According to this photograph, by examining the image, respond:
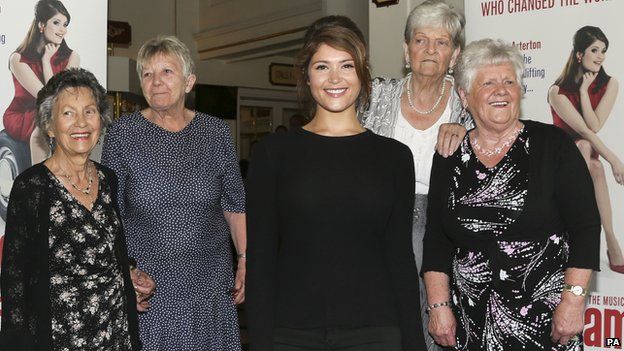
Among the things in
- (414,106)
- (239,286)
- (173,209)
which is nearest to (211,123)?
(173,209)

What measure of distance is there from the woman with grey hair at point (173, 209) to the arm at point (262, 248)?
0.86 meters

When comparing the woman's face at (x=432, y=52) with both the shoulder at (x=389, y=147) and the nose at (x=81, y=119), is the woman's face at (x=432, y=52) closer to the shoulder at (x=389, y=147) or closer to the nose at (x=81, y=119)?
the shoulder at (x=389, y=147)

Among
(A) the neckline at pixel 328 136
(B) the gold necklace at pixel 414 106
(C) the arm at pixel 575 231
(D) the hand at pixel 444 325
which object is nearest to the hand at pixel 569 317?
(C) the arm at pixel 575 231

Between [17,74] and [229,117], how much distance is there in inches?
308

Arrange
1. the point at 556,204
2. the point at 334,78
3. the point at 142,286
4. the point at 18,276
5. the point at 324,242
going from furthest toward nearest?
the point at 142,286, the point at 556,204, the point at 18,276, the point at 334,78, the point at 324,242

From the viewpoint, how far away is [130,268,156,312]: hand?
2918mm

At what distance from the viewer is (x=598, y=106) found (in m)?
3.52

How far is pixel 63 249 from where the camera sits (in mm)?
2488

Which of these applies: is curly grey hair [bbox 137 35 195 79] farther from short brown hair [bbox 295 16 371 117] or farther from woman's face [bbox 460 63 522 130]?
woman's face [bbox 460 63 522 130]

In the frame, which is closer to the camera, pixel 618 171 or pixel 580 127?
pixel 618 171

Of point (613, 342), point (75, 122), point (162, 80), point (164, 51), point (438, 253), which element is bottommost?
point (613, 342)

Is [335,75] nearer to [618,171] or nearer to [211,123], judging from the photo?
[211,123]

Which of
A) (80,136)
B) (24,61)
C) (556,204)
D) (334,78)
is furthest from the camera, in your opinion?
(24,61)

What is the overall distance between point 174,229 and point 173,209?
76mm
